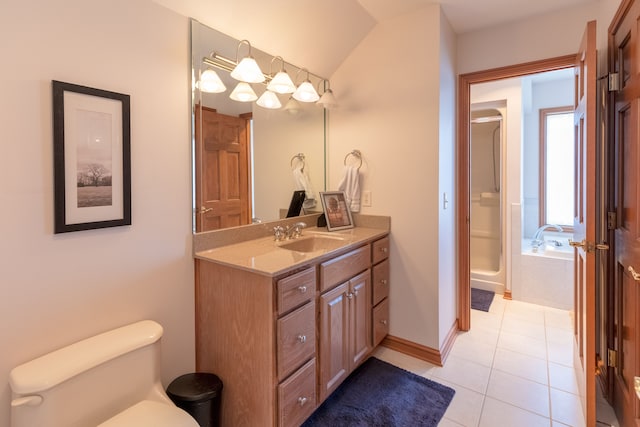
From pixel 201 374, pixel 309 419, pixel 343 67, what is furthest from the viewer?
pixel 343 67

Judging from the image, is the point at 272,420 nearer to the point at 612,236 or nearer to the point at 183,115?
the point at 183,115

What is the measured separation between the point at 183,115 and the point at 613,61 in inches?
87.7

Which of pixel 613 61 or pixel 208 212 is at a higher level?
pixel 613 61

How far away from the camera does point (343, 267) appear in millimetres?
1829

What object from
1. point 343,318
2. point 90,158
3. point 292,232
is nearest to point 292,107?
point 292,232

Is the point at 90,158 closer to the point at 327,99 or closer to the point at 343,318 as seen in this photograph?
the point at 343,318

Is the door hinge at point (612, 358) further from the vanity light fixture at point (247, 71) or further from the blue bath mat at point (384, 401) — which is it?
the vanity light fixture at point (247, 71)

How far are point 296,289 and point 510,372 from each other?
163cm

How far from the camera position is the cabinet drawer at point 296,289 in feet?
4.61

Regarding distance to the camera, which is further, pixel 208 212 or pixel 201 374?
pixel 208 212

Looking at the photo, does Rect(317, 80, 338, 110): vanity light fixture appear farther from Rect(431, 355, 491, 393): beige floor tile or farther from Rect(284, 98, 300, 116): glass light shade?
Rect(431, 355, 491, 393): beige floor tile

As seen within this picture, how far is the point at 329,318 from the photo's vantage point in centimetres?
172

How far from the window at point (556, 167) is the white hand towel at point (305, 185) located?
314 centimetres

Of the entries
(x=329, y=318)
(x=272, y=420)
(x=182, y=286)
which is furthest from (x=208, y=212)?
(x=272, y=420)
